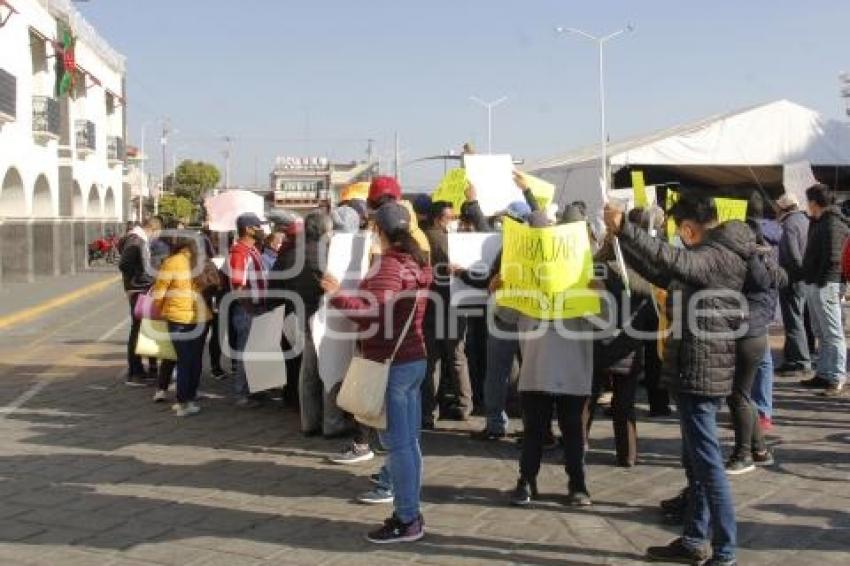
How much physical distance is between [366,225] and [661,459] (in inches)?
109

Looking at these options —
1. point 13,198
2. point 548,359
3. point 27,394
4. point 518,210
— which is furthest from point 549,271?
point 13,198

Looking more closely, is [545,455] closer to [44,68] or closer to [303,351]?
[303,351]

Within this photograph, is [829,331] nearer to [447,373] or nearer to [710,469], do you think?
[447,373]

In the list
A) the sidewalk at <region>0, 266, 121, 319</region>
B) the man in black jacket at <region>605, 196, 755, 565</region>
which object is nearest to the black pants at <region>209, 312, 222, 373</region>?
the man in black jacket at <region>605, 196, 755, 565</region>

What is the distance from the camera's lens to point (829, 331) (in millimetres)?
8453

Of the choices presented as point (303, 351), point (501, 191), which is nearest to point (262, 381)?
point (303, 351)

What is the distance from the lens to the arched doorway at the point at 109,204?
40.1m

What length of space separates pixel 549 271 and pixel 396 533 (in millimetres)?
1622

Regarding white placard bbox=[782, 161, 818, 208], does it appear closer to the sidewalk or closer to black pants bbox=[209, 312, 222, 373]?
black pants bbox=[209, 312, 222, 373]

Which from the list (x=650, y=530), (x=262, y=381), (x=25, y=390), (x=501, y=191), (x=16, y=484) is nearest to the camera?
(x=650, y=530)

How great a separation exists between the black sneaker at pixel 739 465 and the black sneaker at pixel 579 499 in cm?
113

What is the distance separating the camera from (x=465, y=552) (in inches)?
184

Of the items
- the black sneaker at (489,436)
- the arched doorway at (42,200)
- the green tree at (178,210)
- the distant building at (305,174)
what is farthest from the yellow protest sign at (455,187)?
the distant building at (305,174)

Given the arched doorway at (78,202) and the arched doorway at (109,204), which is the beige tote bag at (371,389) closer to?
the arched doorway at (78,202)
